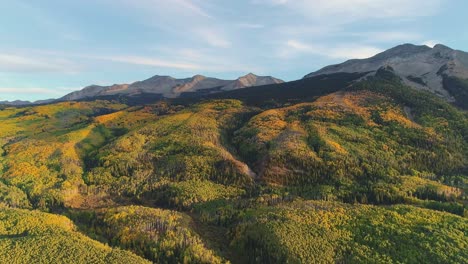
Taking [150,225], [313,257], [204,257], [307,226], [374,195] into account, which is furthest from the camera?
[374,195]

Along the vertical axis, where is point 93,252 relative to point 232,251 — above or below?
above

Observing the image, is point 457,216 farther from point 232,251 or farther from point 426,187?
point 232,251

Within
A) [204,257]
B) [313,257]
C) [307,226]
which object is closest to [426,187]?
[307,226]

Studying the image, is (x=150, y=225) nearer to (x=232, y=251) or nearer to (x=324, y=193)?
(x=232, y=251)

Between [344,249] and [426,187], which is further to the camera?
[426,187]

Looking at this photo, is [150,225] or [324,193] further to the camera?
[324,193]

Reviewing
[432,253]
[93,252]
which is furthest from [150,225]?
[432,253]

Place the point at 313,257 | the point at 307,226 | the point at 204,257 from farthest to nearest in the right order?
the point at 307,226 → the point at 204,257 → the point at 313,257

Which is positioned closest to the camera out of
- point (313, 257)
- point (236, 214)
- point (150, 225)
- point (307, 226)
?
point (313, 257)

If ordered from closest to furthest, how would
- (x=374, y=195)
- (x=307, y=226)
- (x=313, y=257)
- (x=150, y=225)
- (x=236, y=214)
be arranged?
1. (x=313, y=257)
2. (x=307, y=226)
3. (x=150, y=225)
4. (x=236, y=214)
5. (x=374, y=195)
